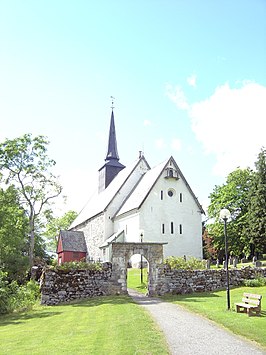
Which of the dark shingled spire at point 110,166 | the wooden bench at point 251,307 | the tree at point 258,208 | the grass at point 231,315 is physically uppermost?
the dark shingled spire at point 110,166

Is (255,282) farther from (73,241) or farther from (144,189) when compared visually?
(73,241)

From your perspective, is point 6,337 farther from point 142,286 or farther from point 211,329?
point 142,286

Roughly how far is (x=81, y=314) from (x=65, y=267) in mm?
5695

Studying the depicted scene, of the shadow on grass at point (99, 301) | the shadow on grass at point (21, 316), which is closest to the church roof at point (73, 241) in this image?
the shadow on grass at point (99, 301)

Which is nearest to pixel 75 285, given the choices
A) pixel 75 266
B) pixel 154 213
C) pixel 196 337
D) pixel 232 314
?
pixel 75 266

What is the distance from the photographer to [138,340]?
937 centimetres

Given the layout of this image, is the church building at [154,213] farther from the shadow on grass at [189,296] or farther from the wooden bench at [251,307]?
the wooden bench at [251,307]

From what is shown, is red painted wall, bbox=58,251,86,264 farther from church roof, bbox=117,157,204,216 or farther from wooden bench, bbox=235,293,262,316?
wooden bench, bbox=235,293,262,316

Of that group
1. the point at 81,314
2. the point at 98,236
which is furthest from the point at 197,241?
the point at 81,314

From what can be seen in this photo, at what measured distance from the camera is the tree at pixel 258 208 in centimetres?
3850

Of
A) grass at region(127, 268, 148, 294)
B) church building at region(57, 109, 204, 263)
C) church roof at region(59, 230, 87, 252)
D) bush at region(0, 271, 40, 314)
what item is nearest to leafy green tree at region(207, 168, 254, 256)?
church building at region(57, 109, 204, 263)

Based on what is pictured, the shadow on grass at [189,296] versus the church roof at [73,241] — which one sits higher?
the church roof at [73,241]

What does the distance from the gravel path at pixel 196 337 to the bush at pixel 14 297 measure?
28.8ft

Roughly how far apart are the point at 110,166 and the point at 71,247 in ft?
39.2
